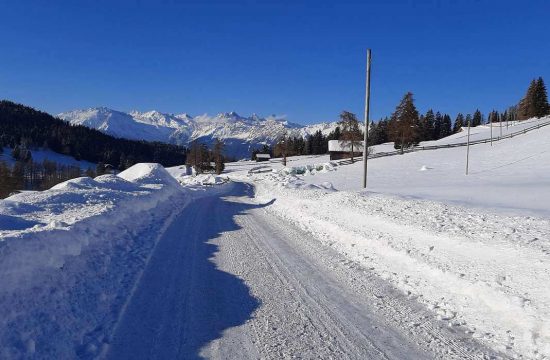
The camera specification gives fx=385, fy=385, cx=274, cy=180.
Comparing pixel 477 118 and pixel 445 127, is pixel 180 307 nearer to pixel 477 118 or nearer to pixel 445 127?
pixel 445 127

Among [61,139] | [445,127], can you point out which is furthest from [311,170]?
[61,139]

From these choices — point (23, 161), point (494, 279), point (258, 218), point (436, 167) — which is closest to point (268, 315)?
point (494, 279)

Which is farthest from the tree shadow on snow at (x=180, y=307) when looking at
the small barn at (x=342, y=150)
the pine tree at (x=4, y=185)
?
the small barn at (x=342, y=150)

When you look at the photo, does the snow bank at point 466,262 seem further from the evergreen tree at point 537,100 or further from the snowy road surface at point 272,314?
the evergreen tree at point 537,100

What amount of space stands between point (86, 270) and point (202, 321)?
3221 mm

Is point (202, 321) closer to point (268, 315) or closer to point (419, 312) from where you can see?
point (268, 315)

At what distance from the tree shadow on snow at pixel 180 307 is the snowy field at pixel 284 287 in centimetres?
3

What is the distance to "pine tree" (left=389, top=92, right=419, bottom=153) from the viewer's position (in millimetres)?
63375

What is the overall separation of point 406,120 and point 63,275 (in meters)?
63.6

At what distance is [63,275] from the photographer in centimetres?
704

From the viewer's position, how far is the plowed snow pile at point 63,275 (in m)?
5.09

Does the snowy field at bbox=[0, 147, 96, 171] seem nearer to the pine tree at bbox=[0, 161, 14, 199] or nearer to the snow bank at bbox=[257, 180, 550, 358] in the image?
the pine tree at bbox=[0, 161, 14, 199]

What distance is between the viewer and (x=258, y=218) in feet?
58.6

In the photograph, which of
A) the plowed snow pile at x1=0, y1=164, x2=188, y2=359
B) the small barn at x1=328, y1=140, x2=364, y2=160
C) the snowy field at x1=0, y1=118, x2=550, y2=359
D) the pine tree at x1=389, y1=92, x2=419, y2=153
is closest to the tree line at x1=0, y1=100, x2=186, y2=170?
the small barn at x1=328, y1=140, x2=364, y2=160
